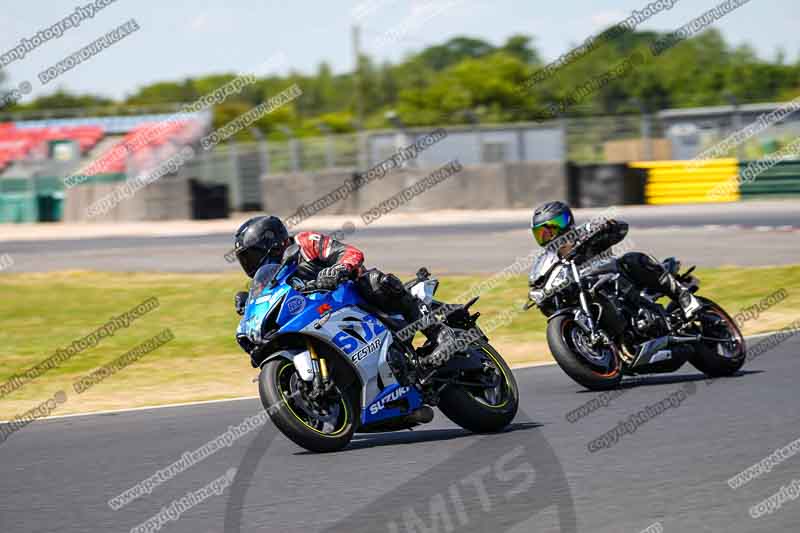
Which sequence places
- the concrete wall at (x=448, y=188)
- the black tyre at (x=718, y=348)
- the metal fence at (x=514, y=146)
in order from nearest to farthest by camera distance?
the black tyre at (x=718, y=348), the metal fence at (x=514, y=146), the concrete wall at (x=448, y=188)

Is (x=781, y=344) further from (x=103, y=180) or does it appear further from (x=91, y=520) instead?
(x=103, y=180)

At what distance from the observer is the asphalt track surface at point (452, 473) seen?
5.61m

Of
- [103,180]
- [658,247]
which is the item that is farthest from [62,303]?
[103,180]

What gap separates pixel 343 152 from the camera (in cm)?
3572

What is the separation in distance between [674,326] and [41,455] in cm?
475

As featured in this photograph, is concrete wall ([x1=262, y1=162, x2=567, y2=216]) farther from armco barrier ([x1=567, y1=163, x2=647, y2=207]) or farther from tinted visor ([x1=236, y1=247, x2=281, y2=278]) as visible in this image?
tinted visor ([x1=236, y1=247, x2=281, y2=278])

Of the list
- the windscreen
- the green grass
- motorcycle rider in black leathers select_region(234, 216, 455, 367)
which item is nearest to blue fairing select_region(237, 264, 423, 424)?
the windscreen

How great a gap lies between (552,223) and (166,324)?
25.4 feet

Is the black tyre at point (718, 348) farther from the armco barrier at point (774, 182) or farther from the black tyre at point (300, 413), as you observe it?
the armco barrier at point (774, 182)

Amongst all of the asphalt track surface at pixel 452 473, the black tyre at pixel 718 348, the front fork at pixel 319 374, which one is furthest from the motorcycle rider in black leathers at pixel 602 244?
the front fork at pixel 319 374

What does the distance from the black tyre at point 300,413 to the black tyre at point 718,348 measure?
3.47 m

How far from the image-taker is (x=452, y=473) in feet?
Answer: 21.5

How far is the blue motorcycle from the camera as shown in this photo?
6.99m

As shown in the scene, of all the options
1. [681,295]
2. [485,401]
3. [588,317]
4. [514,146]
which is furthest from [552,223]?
[514,146]
